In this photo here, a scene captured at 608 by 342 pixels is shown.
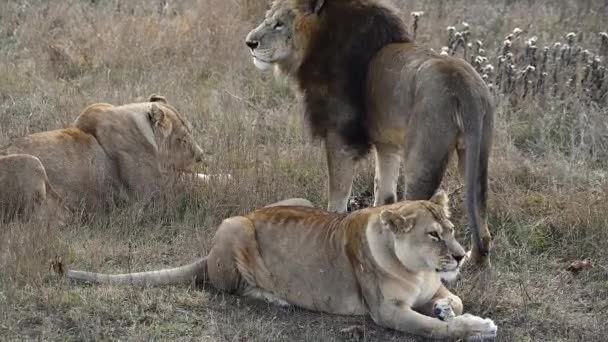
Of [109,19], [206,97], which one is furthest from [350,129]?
[109,19]

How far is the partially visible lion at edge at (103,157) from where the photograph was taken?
654 centimetres

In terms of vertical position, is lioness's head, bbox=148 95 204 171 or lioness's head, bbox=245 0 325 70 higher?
lioness's head, bbox=245 0 325 70

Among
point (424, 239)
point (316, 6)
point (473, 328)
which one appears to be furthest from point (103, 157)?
point (473, 328)

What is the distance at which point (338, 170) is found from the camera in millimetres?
6598

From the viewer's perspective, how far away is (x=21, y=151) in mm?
6746

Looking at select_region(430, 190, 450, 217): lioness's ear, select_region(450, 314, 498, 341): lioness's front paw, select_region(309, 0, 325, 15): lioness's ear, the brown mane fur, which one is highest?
select_region(309, 0, 325, 15): lioness's ear

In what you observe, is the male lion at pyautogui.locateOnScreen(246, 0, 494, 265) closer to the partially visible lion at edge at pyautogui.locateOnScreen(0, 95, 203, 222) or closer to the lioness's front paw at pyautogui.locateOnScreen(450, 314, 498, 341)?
the lioness's front paw at pyautogui.locateOnScreen(450, 314, 498, 341)

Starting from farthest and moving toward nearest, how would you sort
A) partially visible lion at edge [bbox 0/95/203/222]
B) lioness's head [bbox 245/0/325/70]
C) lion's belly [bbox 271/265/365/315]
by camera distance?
lioness's head [bbox 245/0/325/70], partially visible lion at edge [bbox 0/95/203/222], lion's belly [bbox 271/265/365/315]

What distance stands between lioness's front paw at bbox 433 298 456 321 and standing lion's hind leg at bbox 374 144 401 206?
4.86 feet

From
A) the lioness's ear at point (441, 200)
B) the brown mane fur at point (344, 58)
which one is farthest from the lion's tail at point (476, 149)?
the brown mane fur at point (344, 58)

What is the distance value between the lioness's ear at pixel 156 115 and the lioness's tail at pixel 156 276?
1659 millimetres

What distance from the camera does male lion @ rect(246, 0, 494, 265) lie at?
18.7ft

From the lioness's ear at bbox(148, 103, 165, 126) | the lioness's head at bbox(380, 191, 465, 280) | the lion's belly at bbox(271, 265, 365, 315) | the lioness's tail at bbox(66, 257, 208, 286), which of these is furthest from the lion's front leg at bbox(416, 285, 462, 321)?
the lioness's ear at bbox(148, 103, 165, 126)

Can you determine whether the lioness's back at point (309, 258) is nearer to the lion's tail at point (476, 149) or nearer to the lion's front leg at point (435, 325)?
the lion's front leg at point (435, 325)
